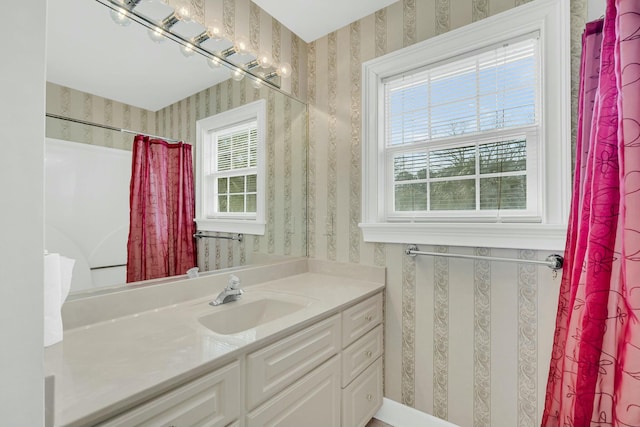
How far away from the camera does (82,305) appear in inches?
47.6

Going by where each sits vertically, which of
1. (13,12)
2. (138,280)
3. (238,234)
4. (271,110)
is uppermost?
(271,110)

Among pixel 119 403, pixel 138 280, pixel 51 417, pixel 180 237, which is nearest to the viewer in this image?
pixel 51 417

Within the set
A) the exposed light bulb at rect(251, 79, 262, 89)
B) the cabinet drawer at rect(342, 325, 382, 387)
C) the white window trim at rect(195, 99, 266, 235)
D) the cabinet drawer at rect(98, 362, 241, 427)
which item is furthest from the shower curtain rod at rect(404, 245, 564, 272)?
the exposed light bulb at rect(251, 79, 262, 89)

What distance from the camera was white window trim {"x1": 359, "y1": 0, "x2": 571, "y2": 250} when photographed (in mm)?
1422

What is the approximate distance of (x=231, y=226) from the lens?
182 centimetres

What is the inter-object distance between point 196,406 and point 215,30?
176 centimetres

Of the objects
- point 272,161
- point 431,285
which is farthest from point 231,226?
point 431,285

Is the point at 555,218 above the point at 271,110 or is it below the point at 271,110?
below

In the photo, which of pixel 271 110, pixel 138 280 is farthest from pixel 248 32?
pixel 138 280

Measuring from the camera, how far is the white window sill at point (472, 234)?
1.44m

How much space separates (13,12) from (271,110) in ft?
5.63

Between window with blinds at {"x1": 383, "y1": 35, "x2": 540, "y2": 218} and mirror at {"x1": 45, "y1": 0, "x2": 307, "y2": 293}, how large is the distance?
1105 mm

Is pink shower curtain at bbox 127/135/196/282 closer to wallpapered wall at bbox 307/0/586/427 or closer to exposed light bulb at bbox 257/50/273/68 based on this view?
exposed light bulb at bbox 257/50/273/68

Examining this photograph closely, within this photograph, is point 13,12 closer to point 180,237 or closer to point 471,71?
point 180,237
